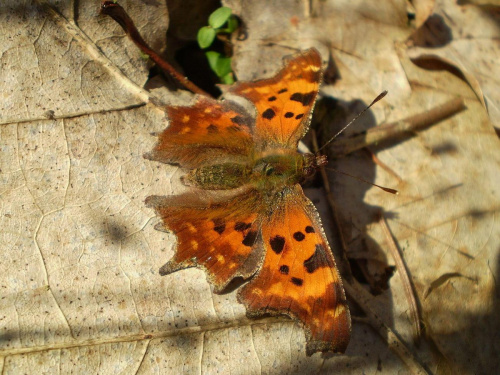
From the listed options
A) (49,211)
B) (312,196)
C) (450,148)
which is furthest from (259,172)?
(450,148)

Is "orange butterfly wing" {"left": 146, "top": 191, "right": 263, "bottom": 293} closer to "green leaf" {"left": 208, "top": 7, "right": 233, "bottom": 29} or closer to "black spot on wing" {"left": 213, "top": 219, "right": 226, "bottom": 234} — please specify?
"black spot on wing" {"left": 213, "top": 219, "right": 226, "bottom": 234}

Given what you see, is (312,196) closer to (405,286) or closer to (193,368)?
(405,286)

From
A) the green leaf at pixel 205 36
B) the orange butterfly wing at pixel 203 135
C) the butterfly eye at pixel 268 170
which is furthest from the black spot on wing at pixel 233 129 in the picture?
the green leaf at pixel 205 36

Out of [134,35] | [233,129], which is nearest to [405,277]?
[233,129]

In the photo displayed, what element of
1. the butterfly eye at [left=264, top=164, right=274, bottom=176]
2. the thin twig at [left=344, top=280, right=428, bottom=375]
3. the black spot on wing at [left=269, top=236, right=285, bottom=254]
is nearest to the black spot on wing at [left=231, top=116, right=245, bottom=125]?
the butterfly eye at [left=264, top=164, right=274, bottom=176]

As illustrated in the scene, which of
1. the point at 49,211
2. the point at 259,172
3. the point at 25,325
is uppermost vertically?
the point at 259,172

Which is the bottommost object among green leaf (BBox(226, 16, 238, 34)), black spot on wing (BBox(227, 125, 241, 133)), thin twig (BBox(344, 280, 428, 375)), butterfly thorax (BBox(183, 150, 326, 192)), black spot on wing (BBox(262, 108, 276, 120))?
thin twig (BBox(344, 280, 428, 375))

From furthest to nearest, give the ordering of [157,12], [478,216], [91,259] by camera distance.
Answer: [478,216], [157,12], [91,259]
